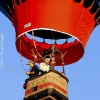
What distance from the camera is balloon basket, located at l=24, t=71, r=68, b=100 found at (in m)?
16.8

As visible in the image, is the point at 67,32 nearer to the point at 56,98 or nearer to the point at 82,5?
the point at 82,5

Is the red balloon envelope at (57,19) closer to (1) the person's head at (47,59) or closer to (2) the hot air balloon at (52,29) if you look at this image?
(2) the hot air balloon at (52,29)

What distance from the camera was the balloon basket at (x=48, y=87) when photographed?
16.8 meters

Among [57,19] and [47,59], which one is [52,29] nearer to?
[57,19]

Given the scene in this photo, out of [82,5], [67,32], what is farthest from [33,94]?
[82,5]

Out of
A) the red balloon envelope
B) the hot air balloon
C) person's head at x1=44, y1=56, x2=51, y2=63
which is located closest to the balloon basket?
the hot air balloon


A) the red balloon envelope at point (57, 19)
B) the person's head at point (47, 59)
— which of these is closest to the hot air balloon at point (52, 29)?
the red balloon envelope at point (57, 19)

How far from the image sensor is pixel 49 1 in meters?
18.5

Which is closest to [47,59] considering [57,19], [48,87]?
[57,19]

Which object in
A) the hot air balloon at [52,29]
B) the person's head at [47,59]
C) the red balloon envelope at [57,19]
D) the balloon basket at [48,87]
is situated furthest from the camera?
the red balloon envelope at [57,19]

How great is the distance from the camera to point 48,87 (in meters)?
16.8

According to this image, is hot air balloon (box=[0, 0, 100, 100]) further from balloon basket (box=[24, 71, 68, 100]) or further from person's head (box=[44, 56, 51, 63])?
person's head (box=[44, 56, 51, 63])

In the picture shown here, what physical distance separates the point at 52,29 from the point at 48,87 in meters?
2.13

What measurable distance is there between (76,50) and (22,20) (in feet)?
7.42
